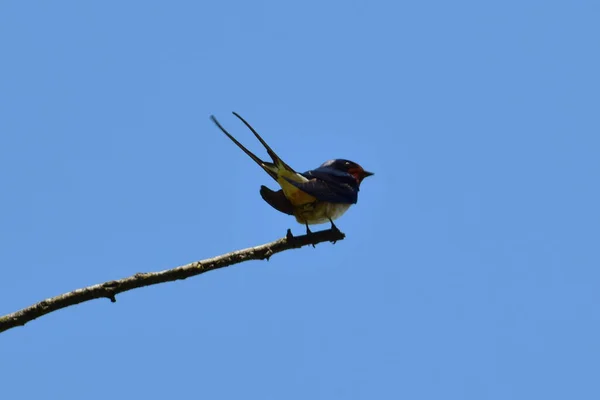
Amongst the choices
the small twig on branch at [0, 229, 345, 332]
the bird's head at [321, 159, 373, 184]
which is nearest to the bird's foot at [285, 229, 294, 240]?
the small twig on branch at [0, 229, 345, 332]

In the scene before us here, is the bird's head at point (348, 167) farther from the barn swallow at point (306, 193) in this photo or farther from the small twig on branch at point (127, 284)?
the small twig on branch at point (127, 284)

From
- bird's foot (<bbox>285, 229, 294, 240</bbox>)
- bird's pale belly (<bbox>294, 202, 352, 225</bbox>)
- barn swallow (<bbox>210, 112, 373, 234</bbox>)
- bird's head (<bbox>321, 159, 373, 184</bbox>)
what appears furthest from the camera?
bird's head (<bbox>321, 159, 373, 184</bbox>)

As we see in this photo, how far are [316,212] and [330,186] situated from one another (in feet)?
1.45

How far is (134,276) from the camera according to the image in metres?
4.65

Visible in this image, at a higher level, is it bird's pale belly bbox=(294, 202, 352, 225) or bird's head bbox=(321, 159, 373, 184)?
bird's head bbox=(321, 159, 373, 184)

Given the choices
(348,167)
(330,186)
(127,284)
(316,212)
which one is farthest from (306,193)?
(127,284)

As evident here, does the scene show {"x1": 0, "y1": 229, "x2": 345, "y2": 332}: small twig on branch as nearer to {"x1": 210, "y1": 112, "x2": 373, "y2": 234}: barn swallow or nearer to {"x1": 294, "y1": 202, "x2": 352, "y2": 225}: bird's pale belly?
{"x1": 210, "y1": 112, "x2": 373, "y2": 234}: barn swallow

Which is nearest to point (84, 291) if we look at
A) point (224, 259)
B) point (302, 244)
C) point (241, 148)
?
point (224, 259)

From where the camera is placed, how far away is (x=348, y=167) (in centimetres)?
920

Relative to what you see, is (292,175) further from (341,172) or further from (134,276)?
(134,276)

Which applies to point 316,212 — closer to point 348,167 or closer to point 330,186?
point 330,186

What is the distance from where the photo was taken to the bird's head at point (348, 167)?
360 inches

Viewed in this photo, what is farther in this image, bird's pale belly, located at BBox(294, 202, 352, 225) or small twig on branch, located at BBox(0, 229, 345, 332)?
bird's pale belly, located at BBox(294, 202, 352, 225)

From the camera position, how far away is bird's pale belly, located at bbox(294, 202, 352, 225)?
763 centimetres
